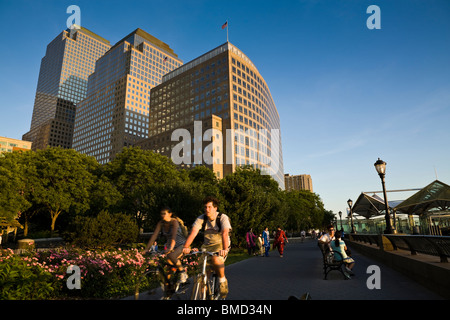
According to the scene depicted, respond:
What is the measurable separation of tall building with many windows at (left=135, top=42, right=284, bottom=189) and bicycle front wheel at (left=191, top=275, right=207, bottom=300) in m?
78.2

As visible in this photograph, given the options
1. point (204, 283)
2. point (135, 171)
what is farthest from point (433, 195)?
point (135, 171)

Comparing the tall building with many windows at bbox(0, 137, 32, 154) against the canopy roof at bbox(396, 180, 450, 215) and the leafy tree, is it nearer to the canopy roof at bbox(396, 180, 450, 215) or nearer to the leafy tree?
the leafy tree

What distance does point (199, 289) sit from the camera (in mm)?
4258

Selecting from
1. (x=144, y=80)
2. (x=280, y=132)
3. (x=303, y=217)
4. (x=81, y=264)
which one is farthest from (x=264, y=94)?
(x=81, y=264)

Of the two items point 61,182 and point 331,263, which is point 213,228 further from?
point 61,182

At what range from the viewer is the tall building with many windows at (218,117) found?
88.4m

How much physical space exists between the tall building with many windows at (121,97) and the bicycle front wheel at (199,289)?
14335 cm

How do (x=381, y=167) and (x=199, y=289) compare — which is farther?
(x=381, y=167)

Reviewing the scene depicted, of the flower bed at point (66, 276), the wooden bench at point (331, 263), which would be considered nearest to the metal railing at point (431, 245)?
the wooden bench at point (331, 263)

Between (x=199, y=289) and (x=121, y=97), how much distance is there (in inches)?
6263

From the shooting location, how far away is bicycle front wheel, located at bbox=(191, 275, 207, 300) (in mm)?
4203
